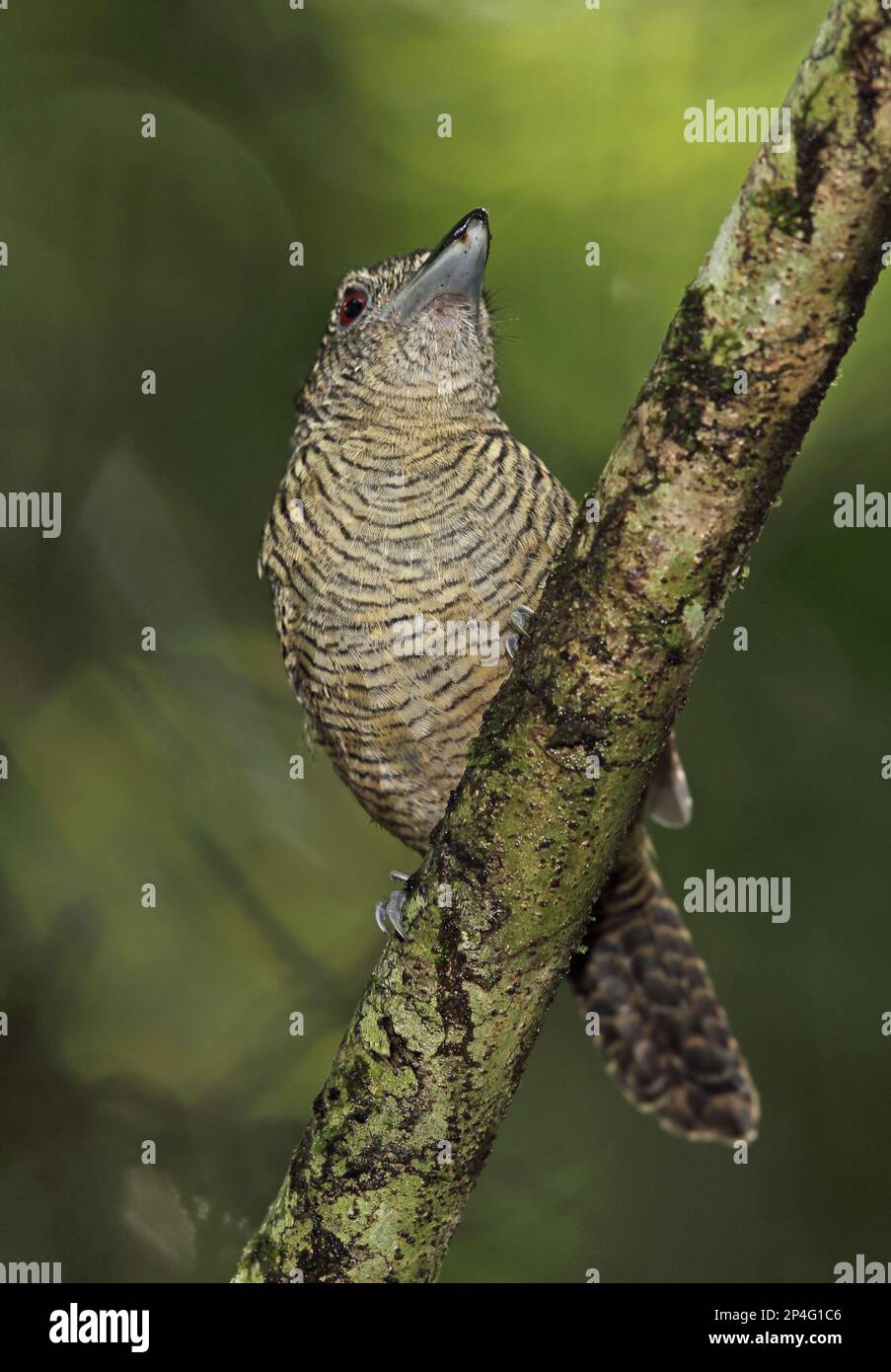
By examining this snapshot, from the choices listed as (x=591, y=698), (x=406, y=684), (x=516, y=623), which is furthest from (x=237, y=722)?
(x=591, y=698)

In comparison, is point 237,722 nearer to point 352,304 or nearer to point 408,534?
point 352,304

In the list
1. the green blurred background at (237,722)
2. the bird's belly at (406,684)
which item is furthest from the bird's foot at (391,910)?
the green blurred background at (237,722)

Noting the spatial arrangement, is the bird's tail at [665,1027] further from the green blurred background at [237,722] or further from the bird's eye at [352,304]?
the bird's eye at [352,304]

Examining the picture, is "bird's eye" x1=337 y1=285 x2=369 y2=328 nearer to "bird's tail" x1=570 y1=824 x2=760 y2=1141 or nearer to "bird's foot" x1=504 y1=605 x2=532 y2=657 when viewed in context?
"bird's foot" x1=504 y1=605 x2=532 y2=657

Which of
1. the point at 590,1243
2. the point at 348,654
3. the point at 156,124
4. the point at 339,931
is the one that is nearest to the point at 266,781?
the point at 339,931

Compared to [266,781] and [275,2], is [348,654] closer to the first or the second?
[266,781]
